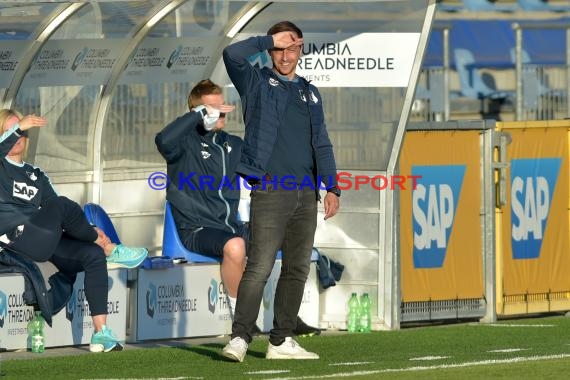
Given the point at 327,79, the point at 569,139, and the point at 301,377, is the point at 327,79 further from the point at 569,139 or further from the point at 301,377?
the point at 301,377

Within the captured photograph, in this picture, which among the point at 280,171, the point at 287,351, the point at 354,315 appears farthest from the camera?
the point at 354,315

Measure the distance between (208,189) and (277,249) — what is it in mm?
2378

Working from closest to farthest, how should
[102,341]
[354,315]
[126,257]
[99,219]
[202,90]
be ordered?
[102,341] → [126,257] → [202,90] → [99,219] → [354,315]

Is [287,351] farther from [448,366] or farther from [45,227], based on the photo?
[45,227]

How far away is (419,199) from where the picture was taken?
12.4m

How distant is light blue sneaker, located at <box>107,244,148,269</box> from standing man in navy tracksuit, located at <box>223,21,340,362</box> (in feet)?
5.91

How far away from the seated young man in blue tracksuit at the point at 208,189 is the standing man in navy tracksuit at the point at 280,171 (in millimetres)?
1763

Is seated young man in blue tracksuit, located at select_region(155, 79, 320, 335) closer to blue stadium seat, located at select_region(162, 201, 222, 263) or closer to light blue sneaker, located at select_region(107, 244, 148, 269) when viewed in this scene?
blue stadium seat, located at select_region(162, 201, 222, 263)

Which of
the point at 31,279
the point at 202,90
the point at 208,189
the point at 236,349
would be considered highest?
the point at 202,90

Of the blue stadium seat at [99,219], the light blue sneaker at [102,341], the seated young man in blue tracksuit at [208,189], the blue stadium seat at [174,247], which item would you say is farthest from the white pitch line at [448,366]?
the blue stadium seat at [99,219]

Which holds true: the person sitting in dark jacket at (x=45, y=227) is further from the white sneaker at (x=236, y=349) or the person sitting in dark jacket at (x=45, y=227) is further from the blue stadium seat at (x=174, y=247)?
the white sneaker at (x=236, y=349)

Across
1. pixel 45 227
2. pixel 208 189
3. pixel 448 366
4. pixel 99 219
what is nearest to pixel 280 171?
pixel 448 366

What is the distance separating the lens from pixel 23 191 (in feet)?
34.0

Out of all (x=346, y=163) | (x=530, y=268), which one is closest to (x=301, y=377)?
(x=346, y=163)
